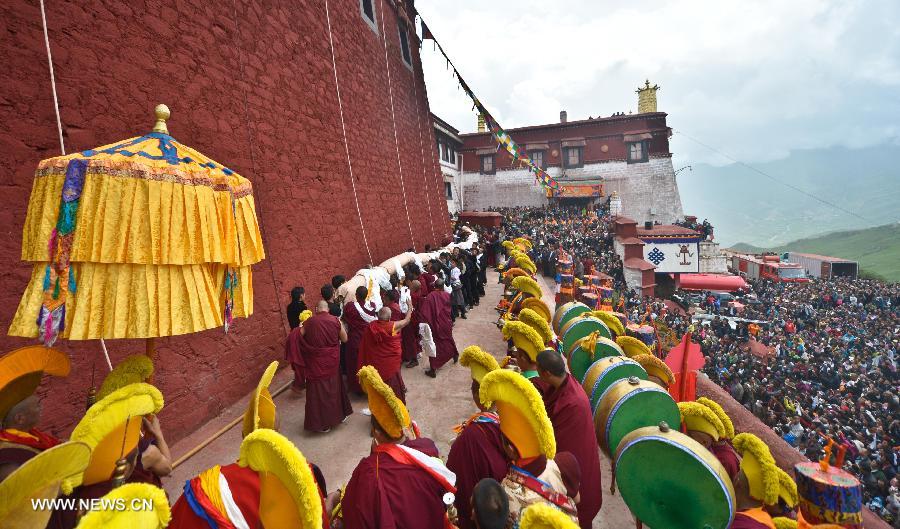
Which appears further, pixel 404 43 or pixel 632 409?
pixel 404 43

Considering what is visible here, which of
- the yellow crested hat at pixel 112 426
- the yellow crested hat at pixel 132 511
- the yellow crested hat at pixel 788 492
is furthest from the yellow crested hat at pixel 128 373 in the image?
the yellow crested hat at pixel 788 492

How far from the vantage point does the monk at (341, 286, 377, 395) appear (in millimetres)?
5461

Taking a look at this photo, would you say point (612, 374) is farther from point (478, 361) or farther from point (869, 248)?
point (869, 248)

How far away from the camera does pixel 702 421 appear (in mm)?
2951

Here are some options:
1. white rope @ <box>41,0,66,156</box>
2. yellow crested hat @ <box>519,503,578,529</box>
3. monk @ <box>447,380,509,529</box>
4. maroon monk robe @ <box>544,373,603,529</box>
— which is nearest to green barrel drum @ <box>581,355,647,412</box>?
maroon monk robe @ <box>544,373,603,529</box>

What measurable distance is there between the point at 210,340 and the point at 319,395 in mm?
1406

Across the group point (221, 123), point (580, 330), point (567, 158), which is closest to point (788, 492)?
point (580, 330)

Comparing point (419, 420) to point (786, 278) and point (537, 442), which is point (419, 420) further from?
point (786, 278)

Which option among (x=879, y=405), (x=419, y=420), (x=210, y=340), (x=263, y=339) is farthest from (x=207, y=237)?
(x=879, y=405)

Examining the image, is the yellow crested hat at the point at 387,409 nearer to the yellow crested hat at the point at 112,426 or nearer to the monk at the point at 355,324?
the yellow crested hat at the point at 112,426

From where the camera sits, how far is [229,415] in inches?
186

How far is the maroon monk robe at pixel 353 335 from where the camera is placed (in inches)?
217

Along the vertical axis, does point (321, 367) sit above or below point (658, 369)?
above

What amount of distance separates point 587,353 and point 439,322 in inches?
105
